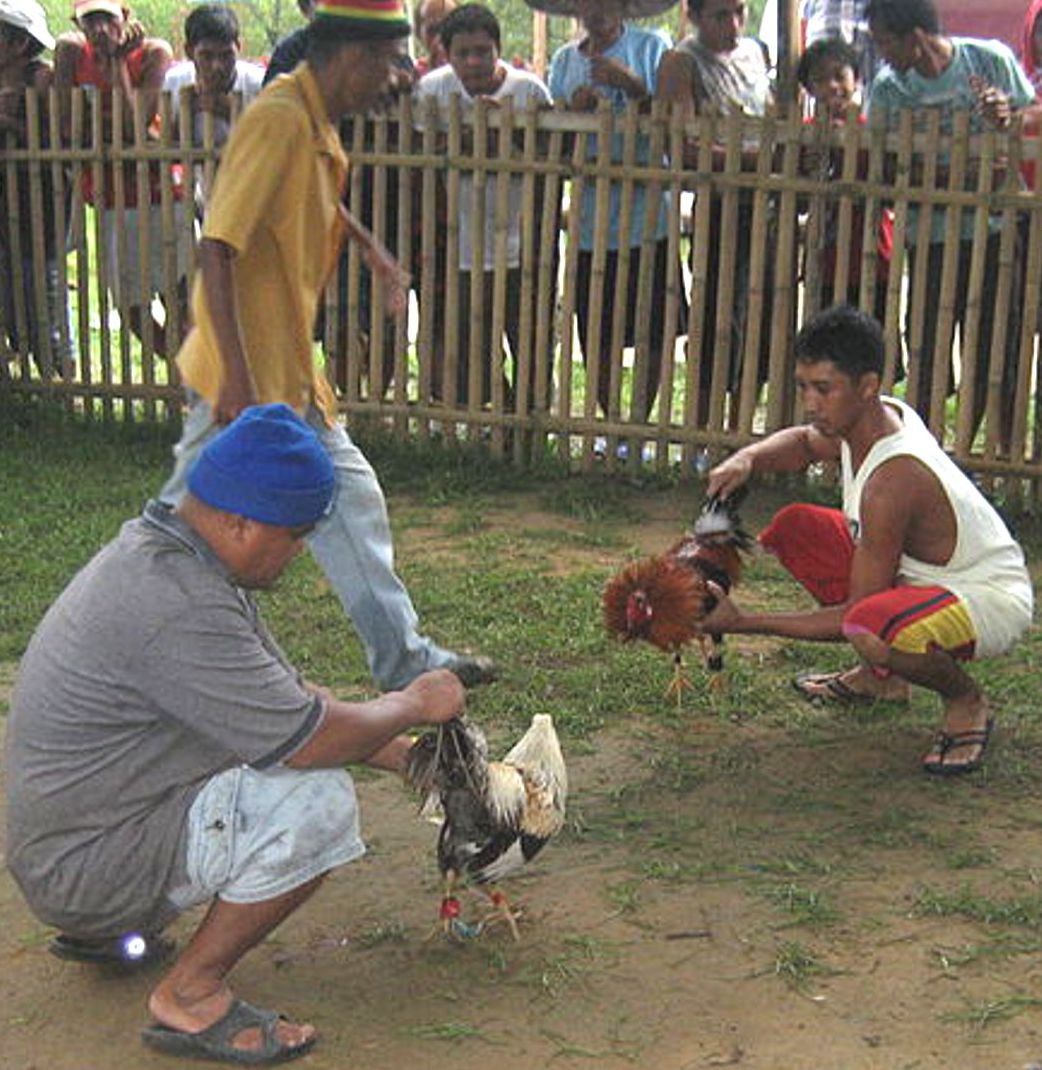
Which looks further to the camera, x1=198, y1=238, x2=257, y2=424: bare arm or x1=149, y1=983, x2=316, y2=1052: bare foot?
x1=198, y1=238, x2=257, y2=424: bare arm

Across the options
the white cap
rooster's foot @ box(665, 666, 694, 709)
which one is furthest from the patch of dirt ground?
the white cap

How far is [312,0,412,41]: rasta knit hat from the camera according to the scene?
464 centimetres

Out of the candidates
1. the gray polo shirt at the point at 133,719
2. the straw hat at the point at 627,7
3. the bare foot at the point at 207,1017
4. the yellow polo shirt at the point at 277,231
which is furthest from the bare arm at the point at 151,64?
the bare foot at the point at 207,1017

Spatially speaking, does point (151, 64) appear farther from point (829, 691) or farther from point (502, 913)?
point (502, 913)

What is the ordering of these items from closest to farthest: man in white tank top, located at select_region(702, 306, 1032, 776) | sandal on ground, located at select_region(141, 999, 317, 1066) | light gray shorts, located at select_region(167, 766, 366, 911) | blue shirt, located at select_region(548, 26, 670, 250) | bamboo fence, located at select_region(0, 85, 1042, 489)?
light gray shorts, located at select_region(167, 766, 366, 911), sandal on ground, located at select_region(141, 999, 317, 1066), man in white tank top, located at select_region(702, 306, 1032, 776), bamboo fence, located at select_region(0, 85, 1042, 489), blue shirt, located at select_region(548, 26, 670, 250)

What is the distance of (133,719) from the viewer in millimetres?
3445

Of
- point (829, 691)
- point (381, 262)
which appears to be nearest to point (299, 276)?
point (381, 262)

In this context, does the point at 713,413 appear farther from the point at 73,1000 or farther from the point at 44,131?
the point at 73,1000

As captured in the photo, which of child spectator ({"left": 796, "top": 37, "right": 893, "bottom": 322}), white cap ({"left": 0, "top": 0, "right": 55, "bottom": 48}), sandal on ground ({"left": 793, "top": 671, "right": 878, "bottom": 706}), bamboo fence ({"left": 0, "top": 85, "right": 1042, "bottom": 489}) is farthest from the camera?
white cap ({"left": 0, "top": 0, "right": 55, "bottom": 48})

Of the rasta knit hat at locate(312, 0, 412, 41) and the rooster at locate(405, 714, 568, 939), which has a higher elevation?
the rasta knit hat at locate(312, 0, 412, 41)

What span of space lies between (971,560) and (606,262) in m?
3.64

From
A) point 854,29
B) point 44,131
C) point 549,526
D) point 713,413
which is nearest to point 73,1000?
point 549,526

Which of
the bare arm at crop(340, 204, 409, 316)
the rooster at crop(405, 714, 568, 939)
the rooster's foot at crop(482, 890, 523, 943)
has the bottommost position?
the rooster's foot at crop(482, 890, 523, 943)

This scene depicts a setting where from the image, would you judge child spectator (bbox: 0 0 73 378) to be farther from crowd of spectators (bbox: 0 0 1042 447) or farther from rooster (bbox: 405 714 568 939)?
rooster (bbox: 405 714 568 939)
